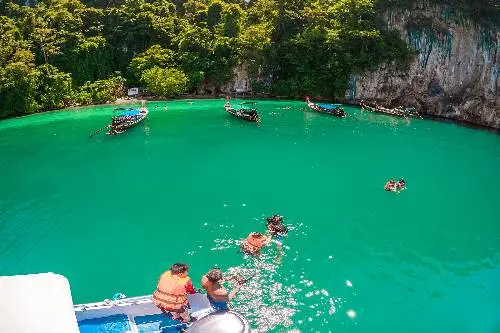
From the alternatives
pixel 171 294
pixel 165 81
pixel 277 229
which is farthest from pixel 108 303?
pixel 165 81

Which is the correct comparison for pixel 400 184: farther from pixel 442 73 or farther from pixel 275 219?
pixel 442 73

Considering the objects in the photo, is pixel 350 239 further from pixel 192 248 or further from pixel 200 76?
pixel 200 76

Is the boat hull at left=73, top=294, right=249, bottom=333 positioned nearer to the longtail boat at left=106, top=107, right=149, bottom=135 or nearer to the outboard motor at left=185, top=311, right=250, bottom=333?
the outboard motor at left=185, top=311, right=250, bottom=333

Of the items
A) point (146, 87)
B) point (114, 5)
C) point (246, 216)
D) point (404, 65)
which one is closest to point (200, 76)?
point (146, 87)

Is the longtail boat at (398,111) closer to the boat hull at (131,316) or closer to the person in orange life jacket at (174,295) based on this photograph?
the boat hull at (131,316)

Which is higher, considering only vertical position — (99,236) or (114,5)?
(114,5)

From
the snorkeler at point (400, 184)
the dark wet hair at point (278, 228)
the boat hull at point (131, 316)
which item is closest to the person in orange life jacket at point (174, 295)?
the boat hull at point (131, 316)
